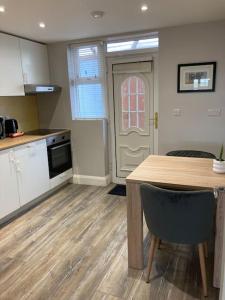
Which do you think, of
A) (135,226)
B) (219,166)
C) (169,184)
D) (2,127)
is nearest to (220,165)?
(219,166)

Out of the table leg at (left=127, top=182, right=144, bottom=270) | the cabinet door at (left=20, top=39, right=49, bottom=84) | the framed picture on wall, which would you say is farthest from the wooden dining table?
the cabinet door at (left=20, top=39, right=49, bottom=84)

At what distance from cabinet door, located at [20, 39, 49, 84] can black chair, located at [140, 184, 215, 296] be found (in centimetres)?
274

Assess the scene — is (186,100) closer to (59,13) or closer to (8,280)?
(59,13)

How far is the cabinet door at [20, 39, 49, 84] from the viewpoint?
141 inches

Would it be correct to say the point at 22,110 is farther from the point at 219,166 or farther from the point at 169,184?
the point at 219,166

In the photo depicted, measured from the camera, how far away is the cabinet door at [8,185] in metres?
2.89

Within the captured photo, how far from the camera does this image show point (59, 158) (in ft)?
13.0

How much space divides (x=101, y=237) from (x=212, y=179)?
1398 millimetres

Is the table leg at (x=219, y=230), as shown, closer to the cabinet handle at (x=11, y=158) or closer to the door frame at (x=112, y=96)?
the door frame at (x=112, y=96)

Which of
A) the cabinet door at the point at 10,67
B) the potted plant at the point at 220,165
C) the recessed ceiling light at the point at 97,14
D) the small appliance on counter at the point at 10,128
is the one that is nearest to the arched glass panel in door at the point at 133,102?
the recessed ceiling light at the point at 97,14

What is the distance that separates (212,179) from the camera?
1.91m

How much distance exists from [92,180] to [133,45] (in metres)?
2.25

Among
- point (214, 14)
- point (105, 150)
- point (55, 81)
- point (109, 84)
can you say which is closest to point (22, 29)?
point (55, 81)

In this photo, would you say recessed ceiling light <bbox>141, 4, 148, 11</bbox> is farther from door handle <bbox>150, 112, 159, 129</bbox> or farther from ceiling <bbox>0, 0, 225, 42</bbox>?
door handle <bbox>150, 112, 159, 129</bbox>
